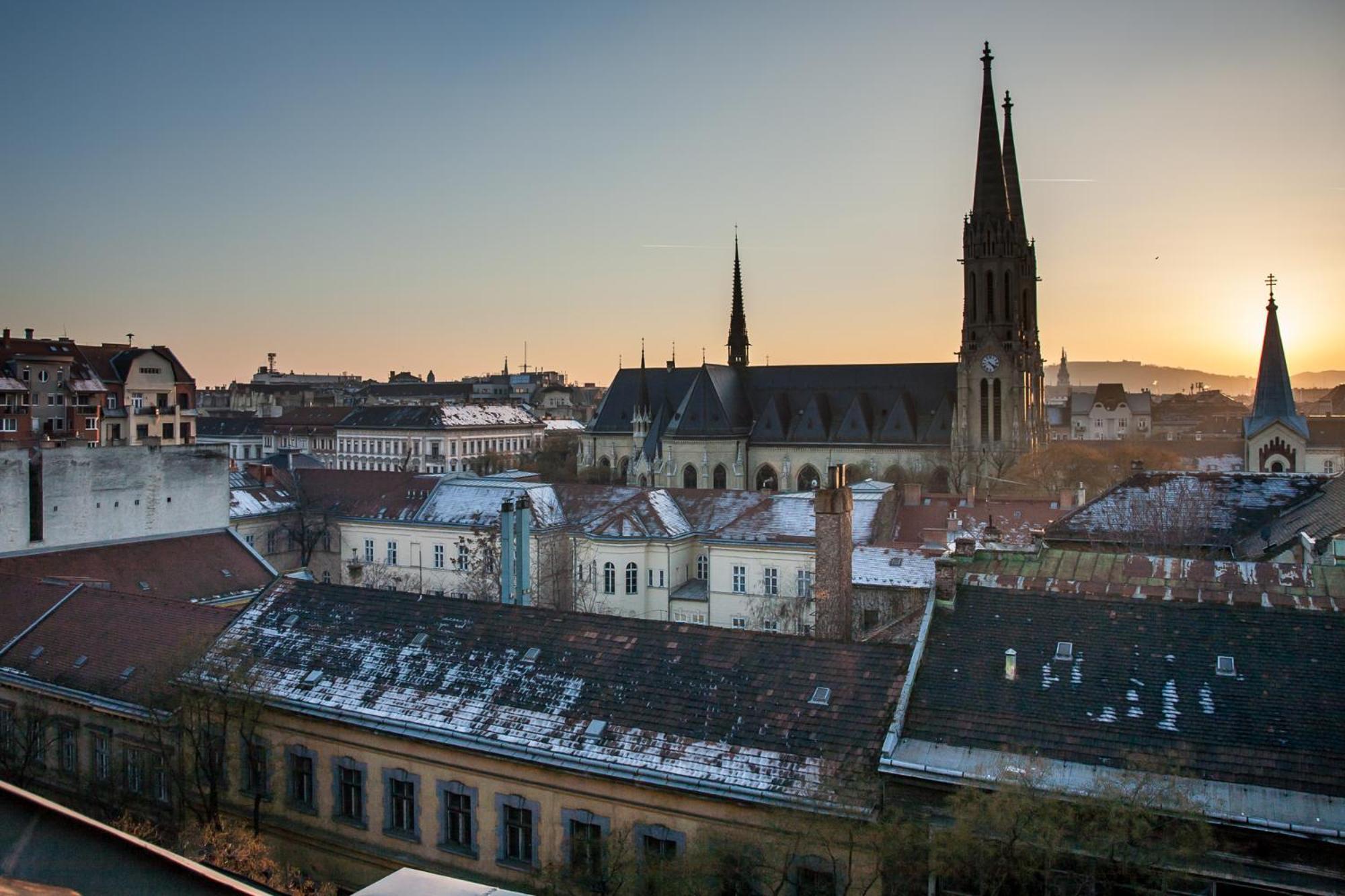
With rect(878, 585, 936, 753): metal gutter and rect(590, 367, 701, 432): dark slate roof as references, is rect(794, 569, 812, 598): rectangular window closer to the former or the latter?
rect(878, 585, 936, 753): metal gutter

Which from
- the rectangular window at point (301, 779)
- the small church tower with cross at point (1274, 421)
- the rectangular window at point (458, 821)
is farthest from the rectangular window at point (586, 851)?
the small church tower with cross at point (1274, 421)

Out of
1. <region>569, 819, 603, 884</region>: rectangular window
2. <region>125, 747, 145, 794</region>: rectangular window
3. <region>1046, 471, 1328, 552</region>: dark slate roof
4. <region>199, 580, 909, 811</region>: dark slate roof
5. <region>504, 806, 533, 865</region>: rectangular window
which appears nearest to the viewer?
<region>569, 819, 603, 884</region>: rectangular window

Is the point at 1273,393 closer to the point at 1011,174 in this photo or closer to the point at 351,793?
the point at 1011,174

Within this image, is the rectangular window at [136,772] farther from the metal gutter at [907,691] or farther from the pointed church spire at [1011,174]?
the pointed church spire at [1011,174]

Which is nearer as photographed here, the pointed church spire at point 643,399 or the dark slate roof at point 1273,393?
the dark slate roof at point 1273,393

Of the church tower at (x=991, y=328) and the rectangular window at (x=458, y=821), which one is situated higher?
the church tower at (x=991, y=328)

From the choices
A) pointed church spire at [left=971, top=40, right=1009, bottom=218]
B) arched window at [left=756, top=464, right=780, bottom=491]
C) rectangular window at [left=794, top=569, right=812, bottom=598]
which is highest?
pointed church spire at [left=971, top=40, right=1009, bottom=218]

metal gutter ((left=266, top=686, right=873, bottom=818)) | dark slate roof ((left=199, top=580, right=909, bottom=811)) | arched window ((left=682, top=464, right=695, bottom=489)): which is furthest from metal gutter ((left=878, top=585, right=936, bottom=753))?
arched window ((left=682, top=464, right=695, bottom=489))

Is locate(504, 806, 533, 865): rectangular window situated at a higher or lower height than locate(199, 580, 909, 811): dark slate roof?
lower
